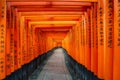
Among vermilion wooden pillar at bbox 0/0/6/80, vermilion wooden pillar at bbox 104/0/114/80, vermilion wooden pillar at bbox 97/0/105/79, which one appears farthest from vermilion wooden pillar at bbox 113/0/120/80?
vermilion wooden pillar at bbox 0/0/6/80

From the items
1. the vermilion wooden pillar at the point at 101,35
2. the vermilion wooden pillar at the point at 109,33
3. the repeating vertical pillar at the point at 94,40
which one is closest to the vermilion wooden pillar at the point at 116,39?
the vermilion wooden pillar at the point at 109,33

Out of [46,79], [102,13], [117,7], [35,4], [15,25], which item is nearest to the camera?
[117,7]

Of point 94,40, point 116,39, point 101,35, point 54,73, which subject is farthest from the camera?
point 54,73

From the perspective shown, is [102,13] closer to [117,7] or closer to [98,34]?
[98,34]

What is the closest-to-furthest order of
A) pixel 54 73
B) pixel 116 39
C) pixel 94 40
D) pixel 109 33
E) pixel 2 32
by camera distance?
pixel 116 39 → pixel 109 33 → pixel 2 32 → pixel 94 40 → pixel 54 73

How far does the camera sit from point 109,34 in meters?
7.42

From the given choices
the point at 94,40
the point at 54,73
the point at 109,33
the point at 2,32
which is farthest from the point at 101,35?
the point at 54,73

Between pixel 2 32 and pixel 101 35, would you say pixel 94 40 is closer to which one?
pixel 101 35

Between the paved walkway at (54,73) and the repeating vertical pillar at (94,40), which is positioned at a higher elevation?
the repeating vertical pillar at (94,40)

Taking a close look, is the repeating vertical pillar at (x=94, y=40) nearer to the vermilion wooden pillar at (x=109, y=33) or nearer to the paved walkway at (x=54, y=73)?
the vermilion wooden pillar at (x=109, y=33)

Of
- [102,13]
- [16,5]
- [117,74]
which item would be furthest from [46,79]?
[117,74]

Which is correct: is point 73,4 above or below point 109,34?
above

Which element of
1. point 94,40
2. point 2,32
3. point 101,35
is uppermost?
point 2,32

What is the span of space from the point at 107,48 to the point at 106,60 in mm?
387
